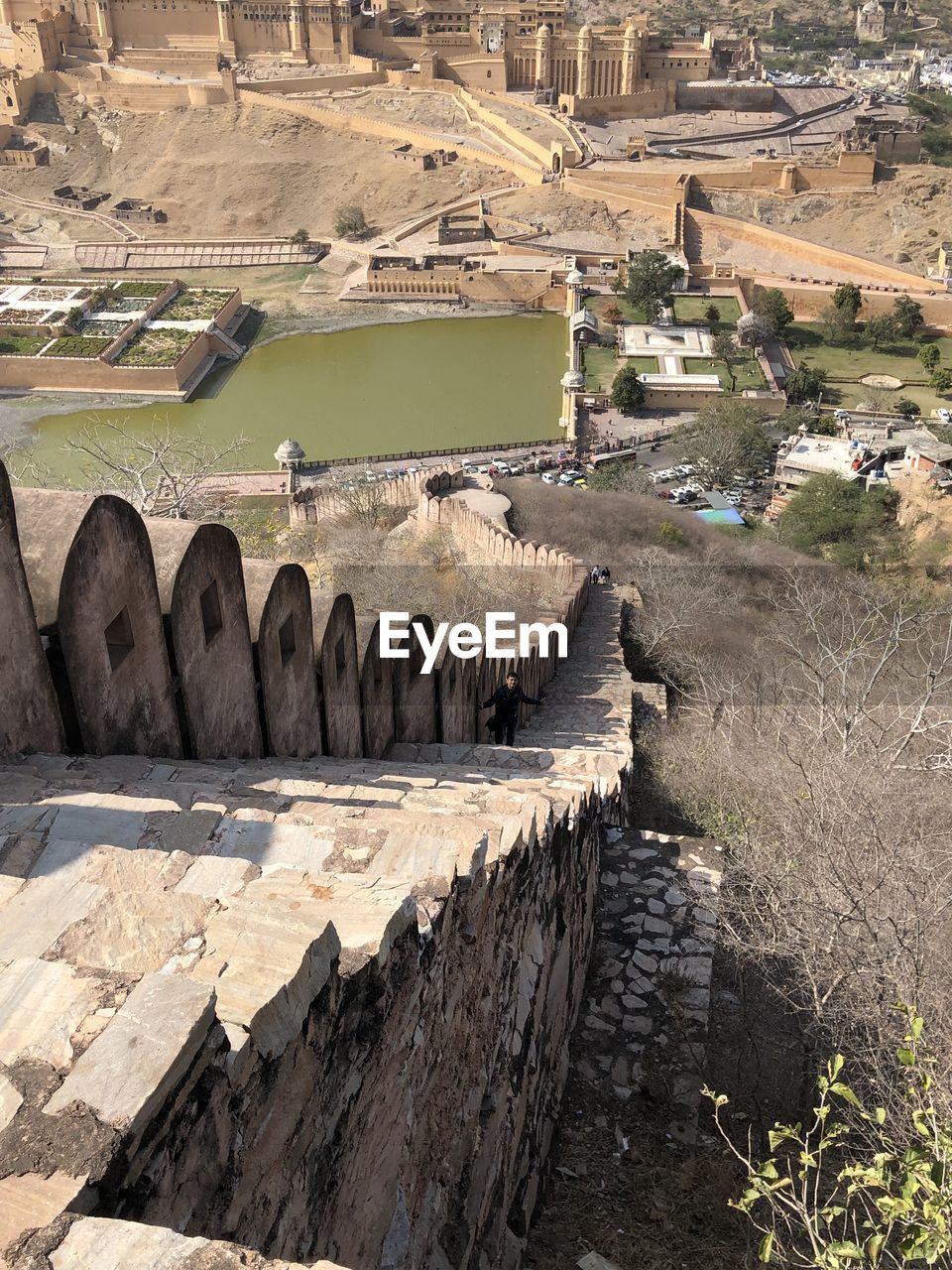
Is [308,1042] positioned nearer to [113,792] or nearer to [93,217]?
[113,792]

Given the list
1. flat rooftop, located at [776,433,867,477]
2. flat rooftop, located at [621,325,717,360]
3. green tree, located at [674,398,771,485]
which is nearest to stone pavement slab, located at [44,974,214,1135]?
flat rooftop, located at [776,433,867,477]

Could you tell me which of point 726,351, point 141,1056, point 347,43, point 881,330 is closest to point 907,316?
point 881,330

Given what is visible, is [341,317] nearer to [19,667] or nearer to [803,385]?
[803,385]

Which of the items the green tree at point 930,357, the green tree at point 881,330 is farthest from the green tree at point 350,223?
the green tree at point 930,357

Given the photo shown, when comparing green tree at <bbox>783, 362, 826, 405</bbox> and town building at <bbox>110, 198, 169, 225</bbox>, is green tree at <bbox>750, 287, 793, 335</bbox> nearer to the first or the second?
green tree at <bbox>783, 362, 826, 405</bbox>

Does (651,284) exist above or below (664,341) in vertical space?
above

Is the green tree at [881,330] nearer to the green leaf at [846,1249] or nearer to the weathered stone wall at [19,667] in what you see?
the weathered stone wall at [19,667]
